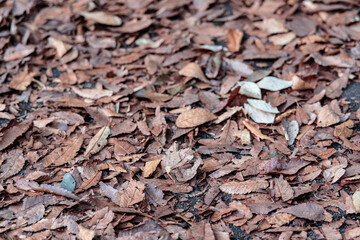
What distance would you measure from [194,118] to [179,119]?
89mm

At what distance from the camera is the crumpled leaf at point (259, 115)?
7.87ft

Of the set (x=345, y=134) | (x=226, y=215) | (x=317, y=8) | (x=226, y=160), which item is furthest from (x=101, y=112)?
(x=317, y=8)

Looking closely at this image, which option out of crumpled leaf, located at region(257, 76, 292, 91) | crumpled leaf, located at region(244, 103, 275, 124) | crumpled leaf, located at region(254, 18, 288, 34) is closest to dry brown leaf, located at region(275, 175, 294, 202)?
crumpled leaf, located at region(244, 103, 275, 124)

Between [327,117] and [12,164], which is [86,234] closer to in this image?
[12,164]

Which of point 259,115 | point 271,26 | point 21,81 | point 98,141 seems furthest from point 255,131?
point 21,81

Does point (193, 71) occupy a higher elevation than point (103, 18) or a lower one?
lower

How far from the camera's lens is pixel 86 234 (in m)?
1.80

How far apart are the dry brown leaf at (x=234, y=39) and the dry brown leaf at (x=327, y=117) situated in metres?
0.87

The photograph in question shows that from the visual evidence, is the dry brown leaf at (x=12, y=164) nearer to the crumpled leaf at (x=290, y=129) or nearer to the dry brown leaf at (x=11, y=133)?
the dry brown leaf at (x=11, y=133)

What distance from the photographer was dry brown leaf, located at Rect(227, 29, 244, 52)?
3043mm

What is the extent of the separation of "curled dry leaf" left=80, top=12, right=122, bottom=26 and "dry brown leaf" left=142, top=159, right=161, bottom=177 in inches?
61.6

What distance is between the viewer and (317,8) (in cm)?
333

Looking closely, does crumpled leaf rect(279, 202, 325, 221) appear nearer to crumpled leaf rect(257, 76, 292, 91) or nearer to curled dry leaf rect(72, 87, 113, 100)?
crumpled leaf rect(257, 76, 292, 91)

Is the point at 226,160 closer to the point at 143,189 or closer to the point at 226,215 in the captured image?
the point at 226,215
